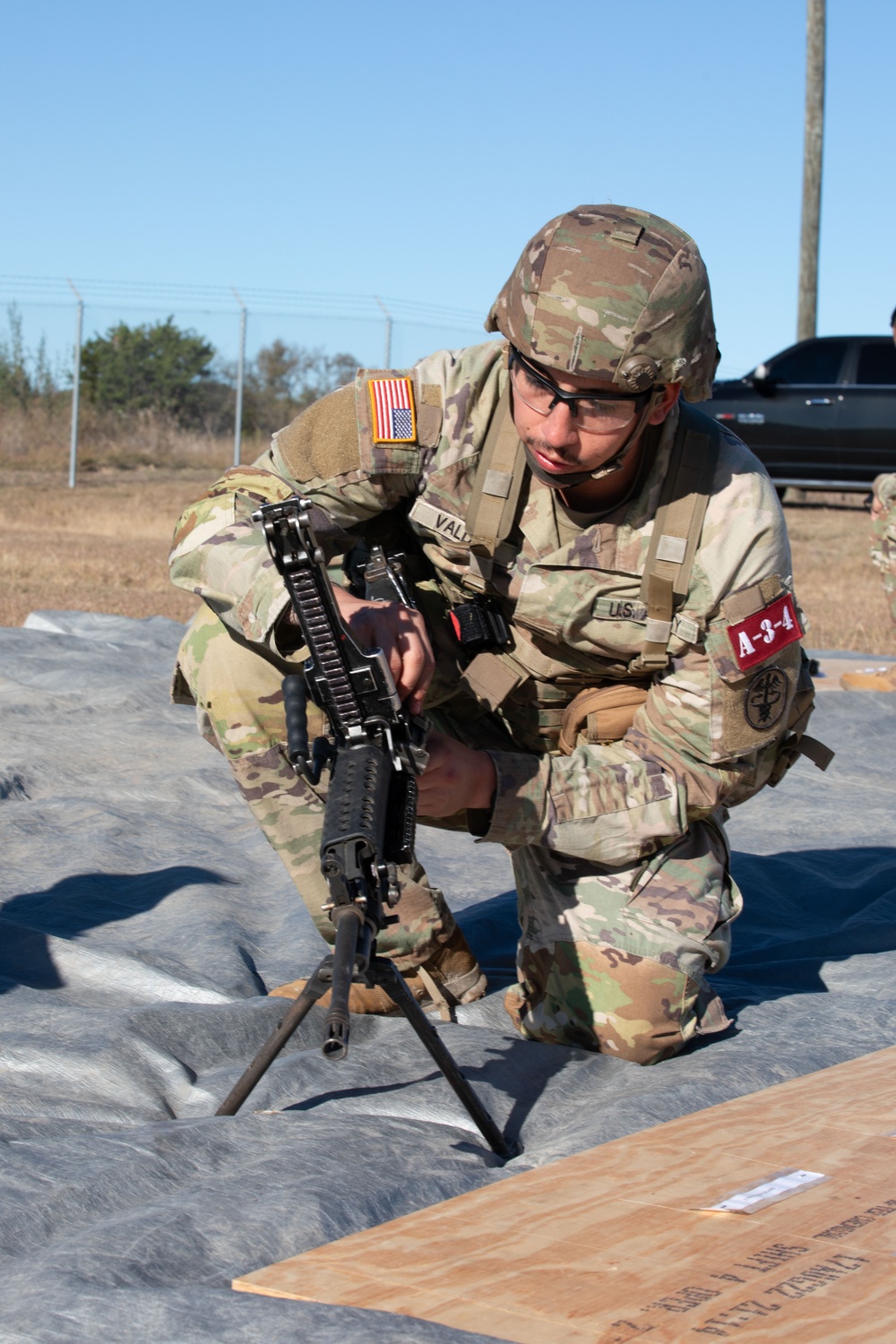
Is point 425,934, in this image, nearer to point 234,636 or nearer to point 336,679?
point 234,636

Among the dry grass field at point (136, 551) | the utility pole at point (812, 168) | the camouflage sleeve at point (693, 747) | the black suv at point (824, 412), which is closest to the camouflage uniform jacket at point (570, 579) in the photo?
the camouflage sleeve at point (693, 747)

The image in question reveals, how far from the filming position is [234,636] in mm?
2561

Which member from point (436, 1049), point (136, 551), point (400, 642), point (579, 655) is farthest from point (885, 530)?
point (136, 551)

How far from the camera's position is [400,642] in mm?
2094

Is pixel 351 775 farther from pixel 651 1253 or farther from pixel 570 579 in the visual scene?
pixel 570 579

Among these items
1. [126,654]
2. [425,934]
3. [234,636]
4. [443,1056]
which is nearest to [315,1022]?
[425,934]

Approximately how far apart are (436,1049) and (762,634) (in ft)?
3.06

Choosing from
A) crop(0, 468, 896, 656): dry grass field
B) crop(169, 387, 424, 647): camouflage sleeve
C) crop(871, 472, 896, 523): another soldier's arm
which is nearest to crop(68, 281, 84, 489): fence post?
crop(0, 468, 896, 656): dry grass field

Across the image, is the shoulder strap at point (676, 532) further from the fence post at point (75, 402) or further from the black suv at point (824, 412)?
the fence post at point (75, 402)

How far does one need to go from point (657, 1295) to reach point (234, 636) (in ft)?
4.64

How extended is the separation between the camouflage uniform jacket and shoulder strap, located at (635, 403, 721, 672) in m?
0.02

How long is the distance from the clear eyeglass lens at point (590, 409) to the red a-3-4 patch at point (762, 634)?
39 cm

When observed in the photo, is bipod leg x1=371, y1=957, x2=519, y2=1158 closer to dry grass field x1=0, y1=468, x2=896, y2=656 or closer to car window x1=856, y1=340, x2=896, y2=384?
dry grass field x1=0, y1=468, x2=896, y2=656

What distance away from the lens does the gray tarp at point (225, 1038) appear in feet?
5.07
